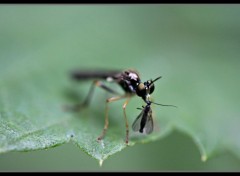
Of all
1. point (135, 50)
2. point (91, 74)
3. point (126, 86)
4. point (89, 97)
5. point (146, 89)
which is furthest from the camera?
point (135, 50)

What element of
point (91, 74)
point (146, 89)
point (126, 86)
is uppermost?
point (146, 89)

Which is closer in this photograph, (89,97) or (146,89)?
(146,89)

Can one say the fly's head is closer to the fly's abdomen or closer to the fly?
the fly

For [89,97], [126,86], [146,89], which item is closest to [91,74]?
[89,97]

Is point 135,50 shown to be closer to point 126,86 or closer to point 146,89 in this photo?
point 126,86

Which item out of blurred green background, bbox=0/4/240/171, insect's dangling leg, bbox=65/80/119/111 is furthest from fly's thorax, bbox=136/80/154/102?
blurred green background, bbox=0/4/240/171

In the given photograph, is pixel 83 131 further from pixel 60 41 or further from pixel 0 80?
pixel 60 41

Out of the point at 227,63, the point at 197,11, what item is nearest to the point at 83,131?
the point at 227,63

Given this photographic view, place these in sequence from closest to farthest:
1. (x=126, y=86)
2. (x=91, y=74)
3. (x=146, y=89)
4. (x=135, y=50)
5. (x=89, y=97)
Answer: (x=146, y=89) < (x=126, y=86) < (x=89, y=97) < (x=91, y=74) < (x=135, y=50)

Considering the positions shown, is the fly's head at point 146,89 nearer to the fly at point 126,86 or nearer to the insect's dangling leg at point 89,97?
the fly at point 126,86
